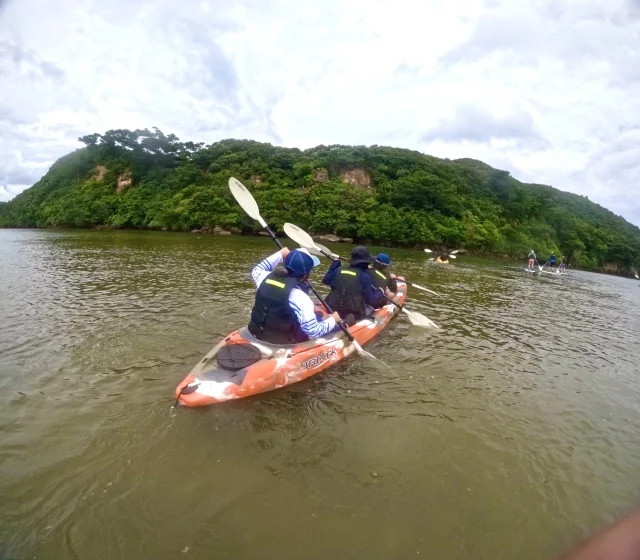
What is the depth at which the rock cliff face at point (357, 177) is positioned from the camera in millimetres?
51969

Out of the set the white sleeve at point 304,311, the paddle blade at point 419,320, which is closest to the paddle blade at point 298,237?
the paddle blade at point 419,320

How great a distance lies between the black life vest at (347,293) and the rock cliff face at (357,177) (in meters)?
45.4

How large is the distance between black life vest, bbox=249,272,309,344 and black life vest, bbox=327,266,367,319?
2021 mm

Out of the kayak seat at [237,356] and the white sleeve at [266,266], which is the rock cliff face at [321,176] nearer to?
the white sleeve at [266,266]

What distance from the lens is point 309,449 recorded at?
484cm

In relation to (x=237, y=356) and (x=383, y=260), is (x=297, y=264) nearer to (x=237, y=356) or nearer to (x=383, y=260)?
(x=237, y=356)

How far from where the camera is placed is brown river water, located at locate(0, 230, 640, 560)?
11.8 ft

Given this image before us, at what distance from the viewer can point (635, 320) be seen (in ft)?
48.9

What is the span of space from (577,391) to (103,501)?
26.3 ft

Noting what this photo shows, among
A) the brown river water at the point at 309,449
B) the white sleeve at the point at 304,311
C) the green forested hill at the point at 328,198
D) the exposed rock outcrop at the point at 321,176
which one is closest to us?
the brown river water at the point at 309,449

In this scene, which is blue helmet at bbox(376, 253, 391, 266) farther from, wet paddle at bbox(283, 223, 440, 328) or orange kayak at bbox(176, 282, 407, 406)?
orange kayak at bbox(176, 282, 407, 406)

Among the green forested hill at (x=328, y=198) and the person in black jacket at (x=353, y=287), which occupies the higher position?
the green forested hill at (x=328, y=198)

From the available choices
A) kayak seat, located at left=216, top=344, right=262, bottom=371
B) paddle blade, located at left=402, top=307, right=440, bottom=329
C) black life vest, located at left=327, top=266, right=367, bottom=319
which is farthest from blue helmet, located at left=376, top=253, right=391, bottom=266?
kayak seat, located at left=216, top=344, right=262, bottom=371

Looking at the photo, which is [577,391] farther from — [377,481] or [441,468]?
[377,481]
